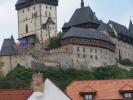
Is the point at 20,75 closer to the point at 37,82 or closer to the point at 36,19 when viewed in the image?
the point at 36,19

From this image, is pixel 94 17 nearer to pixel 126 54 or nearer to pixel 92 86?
pixel 126 54

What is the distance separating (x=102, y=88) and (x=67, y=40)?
79.0 meters

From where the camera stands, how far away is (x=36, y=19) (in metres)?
145

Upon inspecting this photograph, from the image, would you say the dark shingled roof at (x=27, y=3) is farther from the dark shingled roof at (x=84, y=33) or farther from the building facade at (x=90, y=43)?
the dark shingled roof at (x=84, y=33)

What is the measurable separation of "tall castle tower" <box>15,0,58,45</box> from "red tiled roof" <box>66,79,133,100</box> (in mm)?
94446

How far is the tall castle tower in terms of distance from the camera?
141000 millimetres

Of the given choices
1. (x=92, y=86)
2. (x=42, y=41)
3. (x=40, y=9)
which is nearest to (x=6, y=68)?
(x=42, y=41)


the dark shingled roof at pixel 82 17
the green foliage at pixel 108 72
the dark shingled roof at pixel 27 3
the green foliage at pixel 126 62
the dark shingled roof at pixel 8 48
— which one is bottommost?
the green foliage at pixel 108 72

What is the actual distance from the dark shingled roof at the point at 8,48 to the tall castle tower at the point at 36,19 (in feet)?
66.2

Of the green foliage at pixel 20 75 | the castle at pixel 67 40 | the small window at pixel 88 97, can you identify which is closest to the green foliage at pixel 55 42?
the castle at pixel 67 40

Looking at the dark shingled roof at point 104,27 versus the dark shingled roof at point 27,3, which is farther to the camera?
the dark shingled roof at point 27,3

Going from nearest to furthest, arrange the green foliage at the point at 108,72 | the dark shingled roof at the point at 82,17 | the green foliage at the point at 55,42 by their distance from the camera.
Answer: the green foliage at the point at 108,72 < the green foliage at the point at 55,42 < the dark shingled roof at the point at 82,17

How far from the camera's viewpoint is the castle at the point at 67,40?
11493 cm

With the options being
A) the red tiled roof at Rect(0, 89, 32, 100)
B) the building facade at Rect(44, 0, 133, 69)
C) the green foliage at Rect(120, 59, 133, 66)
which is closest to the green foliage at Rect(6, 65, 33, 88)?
the building facade at Rect(44, 0, 133, 69)
